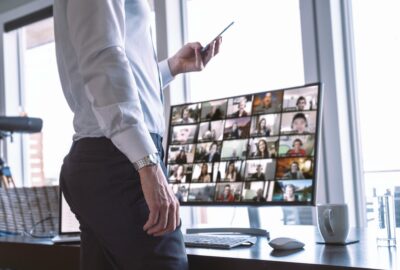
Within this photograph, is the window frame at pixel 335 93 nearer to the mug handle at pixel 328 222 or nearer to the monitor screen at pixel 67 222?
the mug handle at pixel 328 222

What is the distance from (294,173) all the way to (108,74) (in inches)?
29.5

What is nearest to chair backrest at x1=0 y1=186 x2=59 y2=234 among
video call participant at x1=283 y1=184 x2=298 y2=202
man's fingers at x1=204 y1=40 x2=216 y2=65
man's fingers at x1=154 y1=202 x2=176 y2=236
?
man's fingers at x1=204 y1=40 x2=216 y2=65

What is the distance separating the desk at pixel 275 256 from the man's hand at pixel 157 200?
28 centimetres

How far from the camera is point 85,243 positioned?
1207mm

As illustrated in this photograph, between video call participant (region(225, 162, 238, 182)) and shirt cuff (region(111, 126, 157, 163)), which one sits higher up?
shirt cuff (region(111, 126, 157, 163))

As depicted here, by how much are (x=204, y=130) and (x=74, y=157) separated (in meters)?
0.77

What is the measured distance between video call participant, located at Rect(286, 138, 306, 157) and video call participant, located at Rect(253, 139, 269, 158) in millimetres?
77

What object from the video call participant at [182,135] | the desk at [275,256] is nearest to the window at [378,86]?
the desk at [275,256]

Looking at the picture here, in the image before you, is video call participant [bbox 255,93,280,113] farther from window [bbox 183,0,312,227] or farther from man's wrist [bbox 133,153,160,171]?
man's wrist [bbox 133,153,160,171]

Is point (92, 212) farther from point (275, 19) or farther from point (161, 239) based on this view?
point (275, 19)

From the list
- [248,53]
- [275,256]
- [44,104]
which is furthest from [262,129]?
[44,104]

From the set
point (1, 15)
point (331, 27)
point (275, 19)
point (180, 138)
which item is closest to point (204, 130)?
point (180, 138)

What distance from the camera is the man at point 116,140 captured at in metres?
1.00

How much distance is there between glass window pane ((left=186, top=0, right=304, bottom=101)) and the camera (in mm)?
2383
